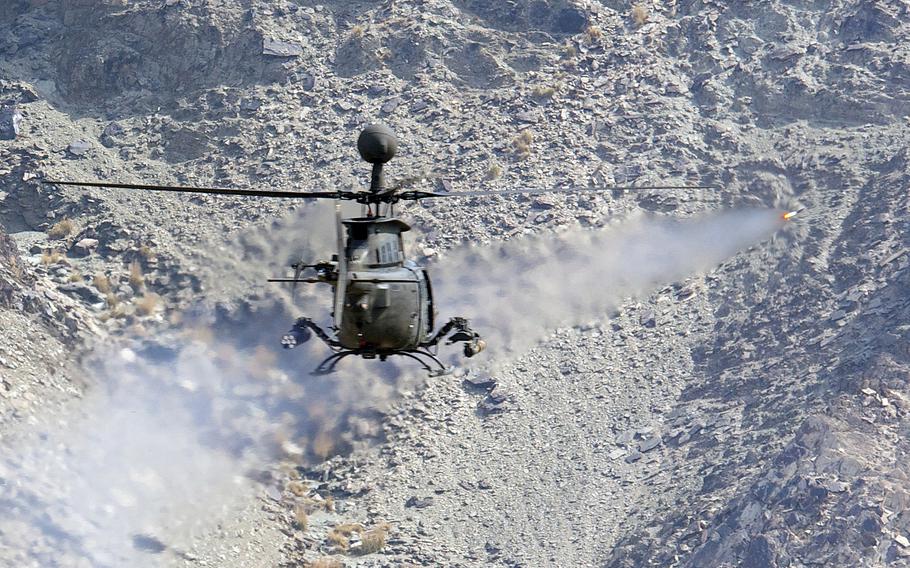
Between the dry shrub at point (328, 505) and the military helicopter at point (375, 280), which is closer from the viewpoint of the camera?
the military helicopter at point (375, 280)

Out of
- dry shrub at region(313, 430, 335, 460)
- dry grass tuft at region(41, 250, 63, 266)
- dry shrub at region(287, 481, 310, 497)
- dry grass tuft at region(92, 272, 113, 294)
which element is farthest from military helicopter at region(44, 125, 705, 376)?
dry grass tuft at region(41, 250, 63, 266)

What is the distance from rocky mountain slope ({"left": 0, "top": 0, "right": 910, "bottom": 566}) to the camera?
55.1 metres

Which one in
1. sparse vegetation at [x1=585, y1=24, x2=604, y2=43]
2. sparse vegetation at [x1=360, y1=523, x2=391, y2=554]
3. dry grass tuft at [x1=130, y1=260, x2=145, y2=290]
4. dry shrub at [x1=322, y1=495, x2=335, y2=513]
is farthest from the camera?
sparse vegetation at [x1=585, y1=24, x2=604, y2=43]

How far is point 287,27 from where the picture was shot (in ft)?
259

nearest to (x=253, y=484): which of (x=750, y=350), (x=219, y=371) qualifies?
(x=219, y=371)

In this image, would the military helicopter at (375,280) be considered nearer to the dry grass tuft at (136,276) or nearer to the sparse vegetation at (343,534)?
the sparse vegetation at (343,534)

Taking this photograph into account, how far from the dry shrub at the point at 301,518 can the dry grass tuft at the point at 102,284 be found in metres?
12.8

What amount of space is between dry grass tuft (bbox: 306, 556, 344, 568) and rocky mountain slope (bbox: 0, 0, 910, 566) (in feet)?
1.99

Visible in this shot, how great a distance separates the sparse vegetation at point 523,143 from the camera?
71.4 metres

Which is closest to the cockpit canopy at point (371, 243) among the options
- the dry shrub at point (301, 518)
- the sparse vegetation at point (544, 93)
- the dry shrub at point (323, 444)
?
the dry shrub at point (301, 518)

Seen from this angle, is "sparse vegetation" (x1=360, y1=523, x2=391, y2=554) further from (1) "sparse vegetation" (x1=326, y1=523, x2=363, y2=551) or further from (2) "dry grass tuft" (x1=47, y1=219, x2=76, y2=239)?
(2) "dry grass tuft" (x1=47, y1=219, x2=76, y2=239)

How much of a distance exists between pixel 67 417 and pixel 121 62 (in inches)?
1091

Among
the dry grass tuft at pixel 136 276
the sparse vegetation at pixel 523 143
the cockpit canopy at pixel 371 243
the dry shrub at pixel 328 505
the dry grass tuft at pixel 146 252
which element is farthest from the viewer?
the sparse vegetation at pixel 523 143

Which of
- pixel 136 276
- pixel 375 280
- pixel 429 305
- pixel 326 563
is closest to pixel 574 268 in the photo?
pixel 136 276
